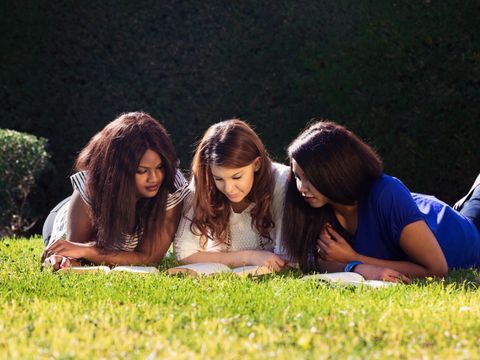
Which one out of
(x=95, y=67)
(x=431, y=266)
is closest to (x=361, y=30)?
(x=95, y=67)

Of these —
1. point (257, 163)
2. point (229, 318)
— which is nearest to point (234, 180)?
point (257, 163)

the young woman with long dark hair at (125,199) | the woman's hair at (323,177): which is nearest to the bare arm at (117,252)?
the young woman with long dark hair at (125,199)

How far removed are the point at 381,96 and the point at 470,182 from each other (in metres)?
1.13

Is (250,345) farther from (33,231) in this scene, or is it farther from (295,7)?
(33,231)

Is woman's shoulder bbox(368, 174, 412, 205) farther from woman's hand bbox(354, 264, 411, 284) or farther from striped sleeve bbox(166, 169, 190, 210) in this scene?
striped sleeve bbox(166, 169, 190, 210)

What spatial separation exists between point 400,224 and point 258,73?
3766 mm

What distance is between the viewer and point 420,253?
5.09m

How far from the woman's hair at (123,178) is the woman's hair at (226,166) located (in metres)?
0.22

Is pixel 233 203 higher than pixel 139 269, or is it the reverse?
pixel 233 203

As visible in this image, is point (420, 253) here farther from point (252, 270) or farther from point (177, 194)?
point (177, 194)

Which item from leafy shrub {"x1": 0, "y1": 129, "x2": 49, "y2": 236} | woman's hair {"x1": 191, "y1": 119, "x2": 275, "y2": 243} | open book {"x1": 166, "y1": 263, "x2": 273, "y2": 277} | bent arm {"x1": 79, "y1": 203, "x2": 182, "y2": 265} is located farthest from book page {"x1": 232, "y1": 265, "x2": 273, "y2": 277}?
leafy shrub {"x1": 0, "y1": 129, "x2": 49, "y2": 236}

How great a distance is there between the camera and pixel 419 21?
788 centimetres

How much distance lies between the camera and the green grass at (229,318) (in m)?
3.35

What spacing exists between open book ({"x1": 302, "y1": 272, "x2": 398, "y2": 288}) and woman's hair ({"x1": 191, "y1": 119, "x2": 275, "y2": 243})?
0.70m
